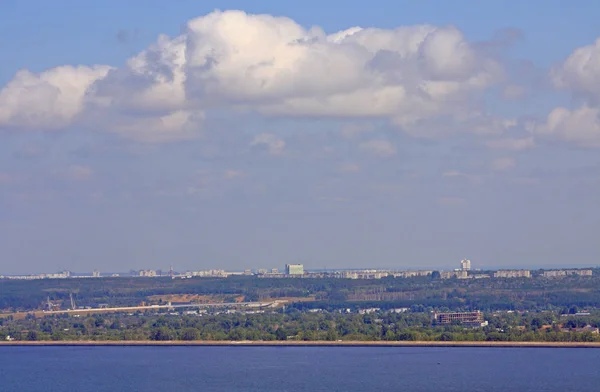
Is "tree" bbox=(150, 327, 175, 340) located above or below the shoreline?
above

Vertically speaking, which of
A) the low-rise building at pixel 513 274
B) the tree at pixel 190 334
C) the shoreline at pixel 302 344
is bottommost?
the shoreline at pixel 302 344

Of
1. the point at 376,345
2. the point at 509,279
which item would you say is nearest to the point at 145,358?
the point at 376,345

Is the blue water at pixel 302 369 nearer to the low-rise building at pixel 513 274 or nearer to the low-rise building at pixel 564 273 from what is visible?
the low-rise building at pixel 513 274

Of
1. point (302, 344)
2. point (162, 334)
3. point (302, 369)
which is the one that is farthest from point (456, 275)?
point (302, 369)

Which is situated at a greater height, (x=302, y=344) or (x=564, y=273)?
(x=564, y=273)

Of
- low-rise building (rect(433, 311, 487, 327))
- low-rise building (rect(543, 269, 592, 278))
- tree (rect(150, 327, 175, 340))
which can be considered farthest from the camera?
low-rise building (rect(543, 269, 592, 278))

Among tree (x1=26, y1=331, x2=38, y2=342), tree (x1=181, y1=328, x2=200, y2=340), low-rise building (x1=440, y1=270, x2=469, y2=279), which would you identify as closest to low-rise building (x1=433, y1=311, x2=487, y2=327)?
tree (x1=181, y1=328, x2=200, y2=340)

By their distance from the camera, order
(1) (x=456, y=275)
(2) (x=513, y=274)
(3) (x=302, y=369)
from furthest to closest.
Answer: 1. (1) (x=456, y=275)
2. (2) (x=513, y=274)
3. (3) (x=302, y=369)

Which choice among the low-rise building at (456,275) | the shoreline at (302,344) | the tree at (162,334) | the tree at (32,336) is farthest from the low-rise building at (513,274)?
the tree at (32,336)

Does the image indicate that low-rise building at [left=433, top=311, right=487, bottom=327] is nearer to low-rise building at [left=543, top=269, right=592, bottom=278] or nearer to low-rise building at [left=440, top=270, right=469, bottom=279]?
low-rise building at [left=543, top=269, right=592, bottom=278]

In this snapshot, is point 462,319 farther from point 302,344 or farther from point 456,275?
point 456,275
